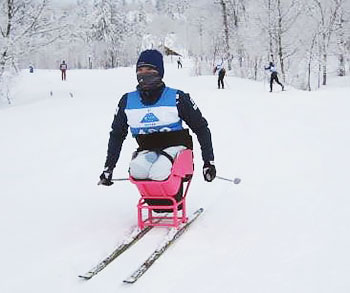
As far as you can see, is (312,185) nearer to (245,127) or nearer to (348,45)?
(245,127)

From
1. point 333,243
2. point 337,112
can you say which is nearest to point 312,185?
point 333,243

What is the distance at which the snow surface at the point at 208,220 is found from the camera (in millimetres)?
3691

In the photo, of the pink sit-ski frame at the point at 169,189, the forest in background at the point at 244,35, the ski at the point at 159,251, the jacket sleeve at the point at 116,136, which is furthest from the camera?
the forest in background at the point at 244,35

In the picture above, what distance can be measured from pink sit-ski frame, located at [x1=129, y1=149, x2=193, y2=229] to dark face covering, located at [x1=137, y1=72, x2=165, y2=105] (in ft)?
1.89

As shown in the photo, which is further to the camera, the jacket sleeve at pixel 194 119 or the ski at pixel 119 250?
the jacket sleeve at pixel 194 119

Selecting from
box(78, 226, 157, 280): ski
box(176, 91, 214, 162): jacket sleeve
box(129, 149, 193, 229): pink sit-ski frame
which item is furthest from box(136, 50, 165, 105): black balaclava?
box(78, 226, 157, 280): ski

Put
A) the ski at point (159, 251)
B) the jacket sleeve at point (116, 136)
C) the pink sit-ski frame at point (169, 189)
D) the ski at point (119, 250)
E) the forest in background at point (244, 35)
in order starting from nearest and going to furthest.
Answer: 1. the ski at point (159, 251)
2. the ski at point (119, 250)
3. the pink sit-ski frame at point (169, 189)
4. the jacket sleeve at point (116, 136)
5. the forest in background at point (244, 35)

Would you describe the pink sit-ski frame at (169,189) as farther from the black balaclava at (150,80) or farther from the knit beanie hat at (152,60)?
the knit beanie hat at (152,60)

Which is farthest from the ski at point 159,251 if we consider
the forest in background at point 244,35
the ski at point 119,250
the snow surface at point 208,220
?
the forest in background at point 244,35

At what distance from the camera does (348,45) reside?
41.6m

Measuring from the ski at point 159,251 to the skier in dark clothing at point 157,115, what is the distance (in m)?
0.55

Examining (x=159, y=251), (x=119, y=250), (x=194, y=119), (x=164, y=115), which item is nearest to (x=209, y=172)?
(x=194, y=119)

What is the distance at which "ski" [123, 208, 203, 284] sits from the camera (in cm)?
365

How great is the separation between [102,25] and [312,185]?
7396 cm
